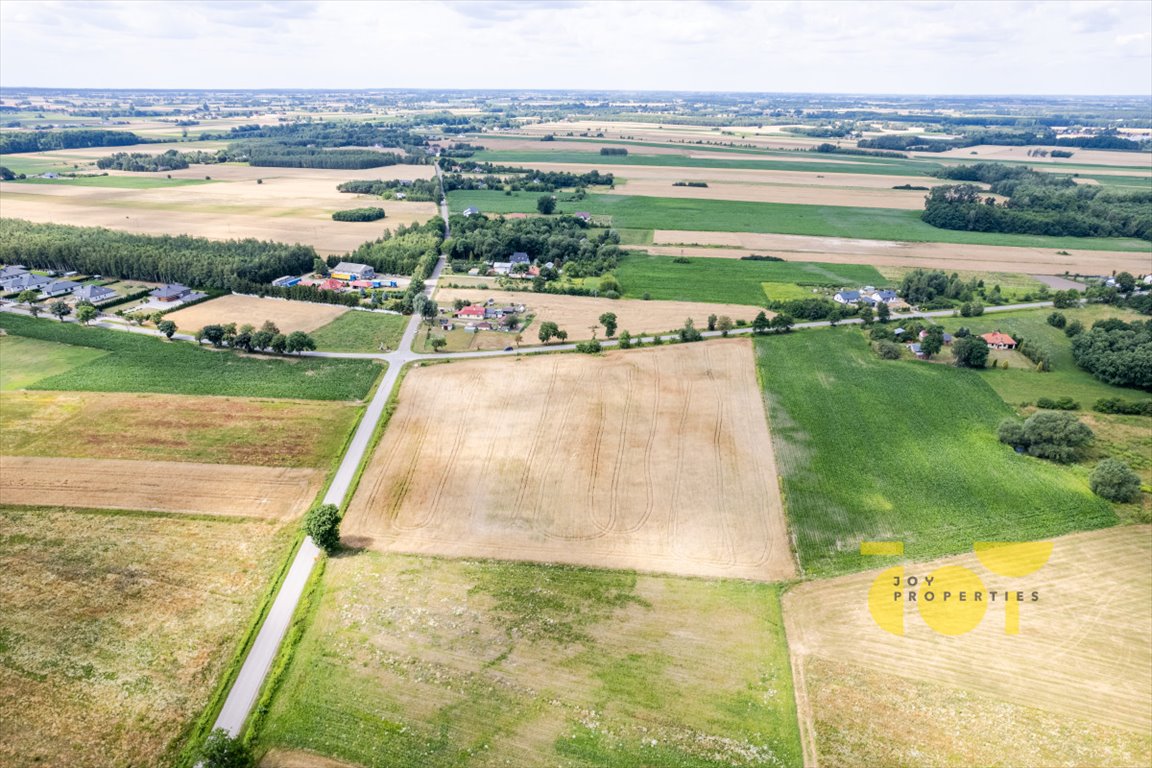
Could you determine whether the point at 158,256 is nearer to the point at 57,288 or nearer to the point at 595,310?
the point at 57,288

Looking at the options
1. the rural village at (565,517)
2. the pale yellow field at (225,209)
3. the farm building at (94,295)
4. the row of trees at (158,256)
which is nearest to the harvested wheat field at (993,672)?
the rural village at (565,517)

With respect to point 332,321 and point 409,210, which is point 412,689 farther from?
point 409,210

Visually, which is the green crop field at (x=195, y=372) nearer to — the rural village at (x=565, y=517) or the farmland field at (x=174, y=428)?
the rural village at (x=565, y=517)

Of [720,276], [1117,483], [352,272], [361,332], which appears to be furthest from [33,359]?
[1117,483]

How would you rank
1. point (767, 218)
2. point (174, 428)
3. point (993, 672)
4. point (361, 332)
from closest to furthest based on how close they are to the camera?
point (993, 672), point (174, 428), point (361, 332), point (767, 218)

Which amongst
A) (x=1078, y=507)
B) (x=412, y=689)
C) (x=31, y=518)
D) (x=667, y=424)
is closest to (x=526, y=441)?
(x=667, y=424)
